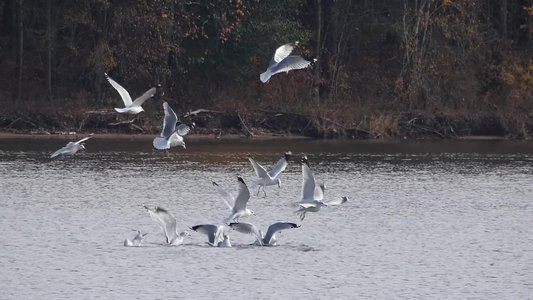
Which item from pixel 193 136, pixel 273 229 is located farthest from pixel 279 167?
pixel 193 136

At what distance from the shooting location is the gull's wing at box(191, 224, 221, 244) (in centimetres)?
2106

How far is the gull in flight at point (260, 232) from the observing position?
20.7 metres

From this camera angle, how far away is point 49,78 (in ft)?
151

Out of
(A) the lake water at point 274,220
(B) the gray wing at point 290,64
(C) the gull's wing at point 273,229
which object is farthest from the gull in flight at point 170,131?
(C) the gull's wing at point 273,229

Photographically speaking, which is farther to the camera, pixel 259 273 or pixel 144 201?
pixel 144 201

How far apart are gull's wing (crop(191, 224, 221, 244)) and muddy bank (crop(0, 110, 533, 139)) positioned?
2150 cm

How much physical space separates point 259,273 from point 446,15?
29017 millimetres

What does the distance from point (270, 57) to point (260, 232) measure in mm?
24590

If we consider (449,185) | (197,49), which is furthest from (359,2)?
(449,185)

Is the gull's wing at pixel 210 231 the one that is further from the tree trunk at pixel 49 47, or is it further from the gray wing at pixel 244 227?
the tree trunk at pixel 49 47

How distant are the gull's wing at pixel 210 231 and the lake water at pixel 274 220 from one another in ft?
0.63

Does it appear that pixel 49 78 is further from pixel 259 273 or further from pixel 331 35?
pixel 259 273

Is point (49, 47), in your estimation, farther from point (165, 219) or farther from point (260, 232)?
point (260, 232)

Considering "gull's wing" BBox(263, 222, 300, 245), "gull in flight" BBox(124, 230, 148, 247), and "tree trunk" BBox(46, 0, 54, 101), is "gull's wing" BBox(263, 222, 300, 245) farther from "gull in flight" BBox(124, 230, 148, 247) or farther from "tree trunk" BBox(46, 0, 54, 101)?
"tree trunk" BBox(46, 0, 54, 101)
